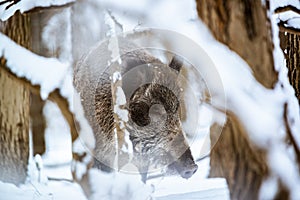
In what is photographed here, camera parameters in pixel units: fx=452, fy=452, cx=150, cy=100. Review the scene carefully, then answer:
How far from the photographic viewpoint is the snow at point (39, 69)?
534mm

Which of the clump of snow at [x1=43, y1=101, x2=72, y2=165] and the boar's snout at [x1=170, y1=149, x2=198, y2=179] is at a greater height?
the clump of snow at [x1=43, y1=101, x2=72, y2=165]

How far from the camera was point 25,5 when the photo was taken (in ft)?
1.79

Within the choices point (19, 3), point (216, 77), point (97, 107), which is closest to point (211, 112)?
point (216, 77)

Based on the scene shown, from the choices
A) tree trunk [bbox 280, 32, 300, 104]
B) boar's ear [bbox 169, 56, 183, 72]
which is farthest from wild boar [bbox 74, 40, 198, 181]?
tree trunk [bbox 280, 32, 300, 104]

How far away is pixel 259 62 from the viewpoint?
453 millimetres

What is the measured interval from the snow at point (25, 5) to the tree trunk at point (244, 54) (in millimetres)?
179

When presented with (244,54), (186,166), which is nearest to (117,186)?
(186,166)

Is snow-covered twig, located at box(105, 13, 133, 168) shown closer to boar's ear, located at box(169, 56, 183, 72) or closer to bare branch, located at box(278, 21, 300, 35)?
boar's ear, located at box(169, 56, 183, 72)

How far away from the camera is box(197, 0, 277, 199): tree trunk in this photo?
448 millimetres

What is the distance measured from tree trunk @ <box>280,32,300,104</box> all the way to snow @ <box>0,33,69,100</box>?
25cm

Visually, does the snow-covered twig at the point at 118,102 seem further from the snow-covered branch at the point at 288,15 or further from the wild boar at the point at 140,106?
the snow-covered branch at the point at 288,15

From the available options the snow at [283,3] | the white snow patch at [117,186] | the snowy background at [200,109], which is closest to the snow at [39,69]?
the snowy background at [200,109]

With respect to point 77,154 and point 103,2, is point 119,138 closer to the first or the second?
point 77,154

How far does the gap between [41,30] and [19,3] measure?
5 centimetres
